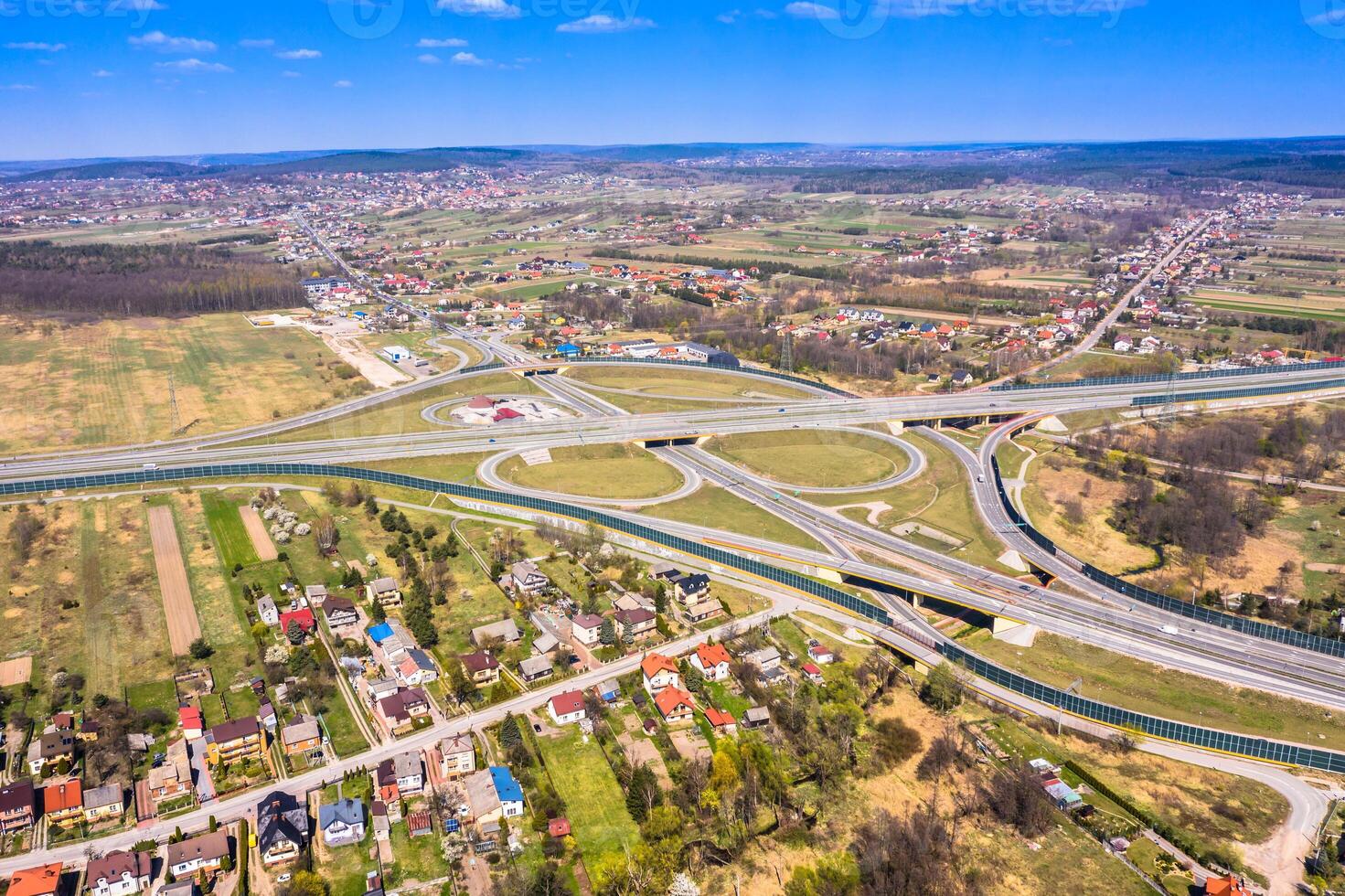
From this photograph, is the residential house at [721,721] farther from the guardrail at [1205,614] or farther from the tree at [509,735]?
the guardrail at [1205,614]

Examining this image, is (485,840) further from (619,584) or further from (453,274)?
(453,274)

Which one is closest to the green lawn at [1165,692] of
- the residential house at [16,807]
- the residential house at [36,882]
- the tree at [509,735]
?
the tree at [509,735]

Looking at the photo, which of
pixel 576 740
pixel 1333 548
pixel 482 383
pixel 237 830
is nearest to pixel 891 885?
pixel 576 740

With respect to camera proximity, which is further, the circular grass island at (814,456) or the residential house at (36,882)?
the circular grass island at (814,456)

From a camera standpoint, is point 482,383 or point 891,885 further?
point 482,383

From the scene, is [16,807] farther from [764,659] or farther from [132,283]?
[132,283]
